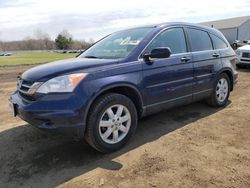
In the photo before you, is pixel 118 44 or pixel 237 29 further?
pixel 237 29

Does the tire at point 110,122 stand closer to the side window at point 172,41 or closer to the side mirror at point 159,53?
the side mirror at point 159,53

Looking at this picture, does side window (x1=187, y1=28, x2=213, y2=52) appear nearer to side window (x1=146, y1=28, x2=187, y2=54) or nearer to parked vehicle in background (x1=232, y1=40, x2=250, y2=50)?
side window (x1=146, y1=28, x2=187, y2=54)

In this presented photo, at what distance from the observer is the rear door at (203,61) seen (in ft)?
17.1

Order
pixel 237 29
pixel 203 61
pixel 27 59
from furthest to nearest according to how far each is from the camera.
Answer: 1. pixel 237 29
2. pixel 27 59
3. pixel 203 61

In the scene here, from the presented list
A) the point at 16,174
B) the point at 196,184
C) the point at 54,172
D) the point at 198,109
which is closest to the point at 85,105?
the point at 54,172

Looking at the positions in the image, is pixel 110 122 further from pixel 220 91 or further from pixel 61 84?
pixel 220 91

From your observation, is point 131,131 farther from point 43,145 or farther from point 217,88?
point 217,88

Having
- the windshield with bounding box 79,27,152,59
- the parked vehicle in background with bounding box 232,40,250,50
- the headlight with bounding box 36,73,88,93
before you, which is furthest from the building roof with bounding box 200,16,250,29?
the headlight with bounding box 36,73,88,93

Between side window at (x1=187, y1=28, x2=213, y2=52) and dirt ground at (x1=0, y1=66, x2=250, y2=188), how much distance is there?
1299mm

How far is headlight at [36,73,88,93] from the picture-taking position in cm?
359

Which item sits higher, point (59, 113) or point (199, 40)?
point (199, 40)

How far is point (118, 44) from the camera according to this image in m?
4.75

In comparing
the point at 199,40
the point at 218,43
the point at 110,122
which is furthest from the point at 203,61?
the point at 110,122

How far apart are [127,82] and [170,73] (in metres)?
0.92
